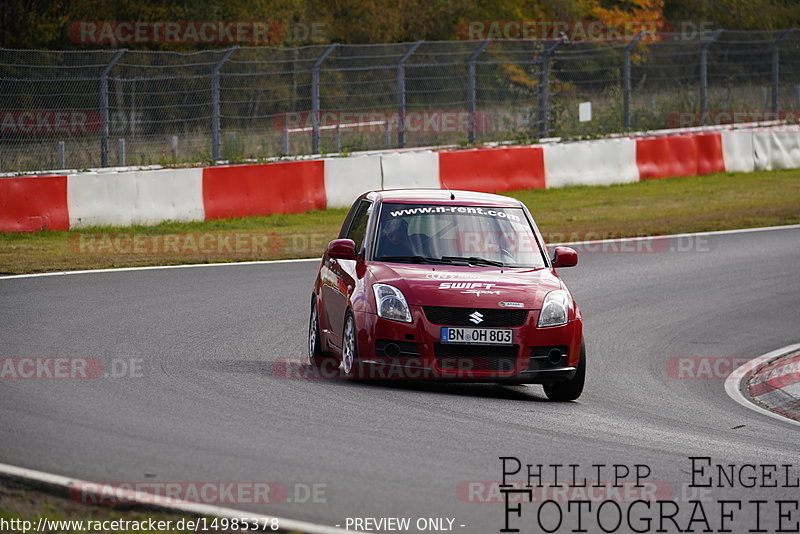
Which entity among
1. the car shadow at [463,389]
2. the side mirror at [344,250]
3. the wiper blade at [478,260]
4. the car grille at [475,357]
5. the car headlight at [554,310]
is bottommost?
the car shadow at [463,389]

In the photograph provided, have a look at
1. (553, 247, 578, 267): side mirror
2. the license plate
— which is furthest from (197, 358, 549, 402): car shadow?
(553, 247, 578, 267): side mirror

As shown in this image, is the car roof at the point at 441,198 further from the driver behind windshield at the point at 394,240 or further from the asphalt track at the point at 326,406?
the asphalt track at the point at 326,406

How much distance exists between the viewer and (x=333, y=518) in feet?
19.9

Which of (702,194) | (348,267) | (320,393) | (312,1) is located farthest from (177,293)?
(312,1)

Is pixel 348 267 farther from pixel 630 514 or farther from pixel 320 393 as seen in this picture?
pixel 630 514

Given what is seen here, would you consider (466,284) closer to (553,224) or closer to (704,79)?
(553,224)

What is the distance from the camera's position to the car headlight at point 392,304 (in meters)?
9.59

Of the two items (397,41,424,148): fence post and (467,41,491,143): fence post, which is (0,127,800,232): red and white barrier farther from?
(467,41,491,143): fence post

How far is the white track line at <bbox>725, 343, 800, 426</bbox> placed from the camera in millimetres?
10516

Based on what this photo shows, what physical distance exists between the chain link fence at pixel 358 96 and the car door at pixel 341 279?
9.99 m

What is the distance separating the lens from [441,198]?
433 inches

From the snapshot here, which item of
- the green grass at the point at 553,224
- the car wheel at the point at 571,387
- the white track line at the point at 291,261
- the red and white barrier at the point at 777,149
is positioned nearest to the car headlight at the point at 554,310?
the car wheel at the point at 571,387

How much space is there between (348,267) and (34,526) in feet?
16.9

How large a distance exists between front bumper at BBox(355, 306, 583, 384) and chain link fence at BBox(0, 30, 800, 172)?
1173 cm
